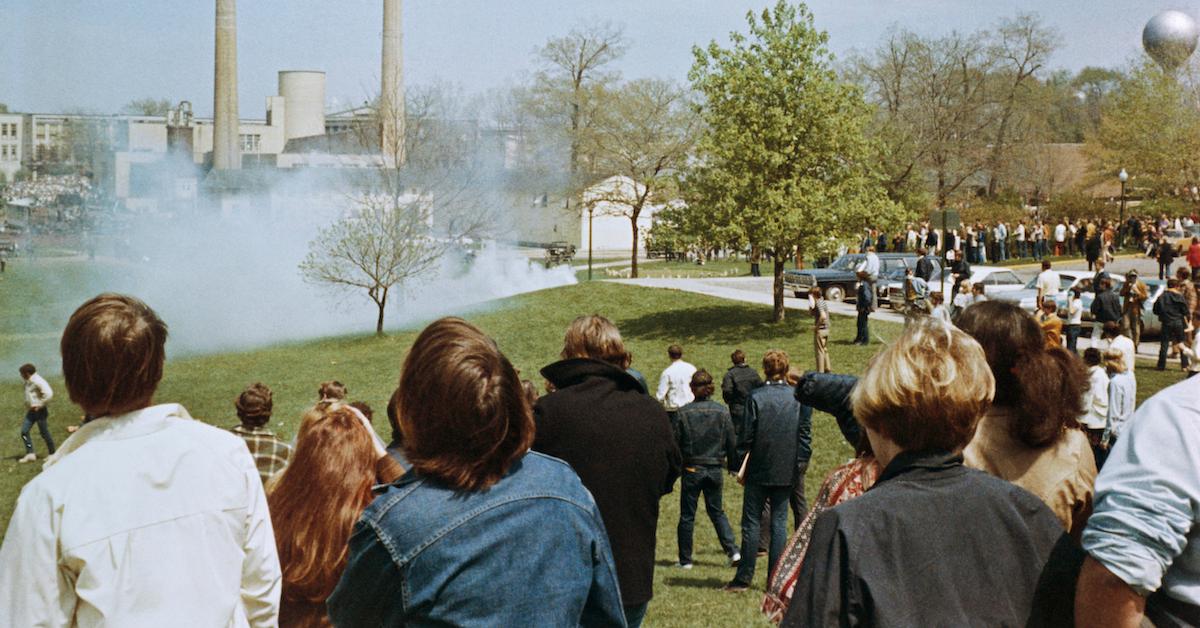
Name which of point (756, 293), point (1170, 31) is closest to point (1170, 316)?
point (756, 293)

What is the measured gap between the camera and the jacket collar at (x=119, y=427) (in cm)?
289

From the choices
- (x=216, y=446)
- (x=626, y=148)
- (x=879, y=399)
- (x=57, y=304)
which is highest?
(x=626, y=148)

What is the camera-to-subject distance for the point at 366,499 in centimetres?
394

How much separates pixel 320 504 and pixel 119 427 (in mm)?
1081

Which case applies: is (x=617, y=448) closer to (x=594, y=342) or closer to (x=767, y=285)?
(x=594, y=342)

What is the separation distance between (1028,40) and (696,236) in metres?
36.4

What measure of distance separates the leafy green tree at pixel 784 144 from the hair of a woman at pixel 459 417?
26.7m

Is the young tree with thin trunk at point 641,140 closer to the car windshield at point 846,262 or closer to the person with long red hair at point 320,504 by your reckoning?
the car windshield at point 846,262

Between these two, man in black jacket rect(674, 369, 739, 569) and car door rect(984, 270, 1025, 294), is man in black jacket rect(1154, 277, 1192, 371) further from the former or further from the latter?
man in black jacket rect(674, 369, 739, 569)

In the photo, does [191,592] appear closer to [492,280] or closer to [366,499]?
[366,499]

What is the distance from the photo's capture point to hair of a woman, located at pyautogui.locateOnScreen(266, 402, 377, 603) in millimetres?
3836

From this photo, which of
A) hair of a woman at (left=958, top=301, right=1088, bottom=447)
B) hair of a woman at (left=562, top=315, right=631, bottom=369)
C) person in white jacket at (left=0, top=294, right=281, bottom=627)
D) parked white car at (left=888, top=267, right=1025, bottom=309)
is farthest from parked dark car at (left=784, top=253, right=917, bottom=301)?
person in white jacket at (left=0, top=294, right=281, bottom=627)

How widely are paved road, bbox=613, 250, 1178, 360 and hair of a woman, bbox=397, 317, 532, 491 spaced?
84.5ft

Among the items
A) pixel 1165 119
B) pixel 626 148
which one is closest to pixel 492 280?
pixel 626 148
